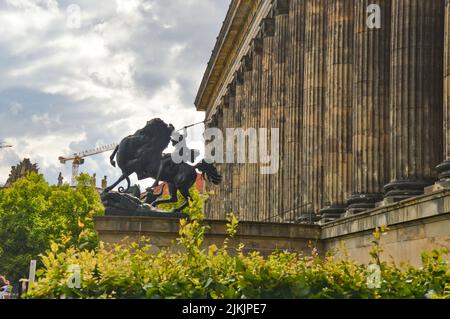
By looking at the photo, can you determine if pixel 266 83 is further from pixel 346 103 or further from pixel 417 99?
pixel 417 99

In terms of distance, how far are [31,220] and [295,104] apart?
153 ft

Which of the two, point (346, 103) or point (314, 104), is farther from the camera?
point (314, 104)

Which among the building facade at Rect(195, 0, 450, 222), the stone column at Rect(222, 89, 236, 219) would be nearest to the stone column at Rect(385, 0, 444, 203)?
the building facade at Rect(195, 0, 450, 222)

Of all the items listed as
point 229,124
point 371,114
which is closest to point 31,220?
point 229,124

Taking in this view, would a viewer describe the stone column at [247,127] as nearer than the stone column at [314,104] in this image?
No

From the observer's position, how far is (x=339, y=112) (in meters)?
29.5

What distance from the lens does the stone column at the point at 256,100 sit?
46.4 meters

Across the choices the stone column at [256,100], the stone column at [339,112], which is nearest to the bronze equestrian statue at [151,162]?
the stone column at [339,112]

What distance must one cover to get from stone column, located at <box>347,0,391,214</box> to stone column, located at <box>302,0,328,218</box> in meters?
5.96

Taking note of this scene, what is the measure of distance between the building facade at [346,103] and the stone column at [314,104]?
4cm

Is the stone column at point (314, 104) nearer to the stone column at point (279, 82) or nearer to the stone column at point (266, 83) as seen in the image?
the stone column at point (279, 82)

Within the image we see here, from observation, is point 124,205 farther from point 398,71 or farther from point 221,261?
point 221,261
